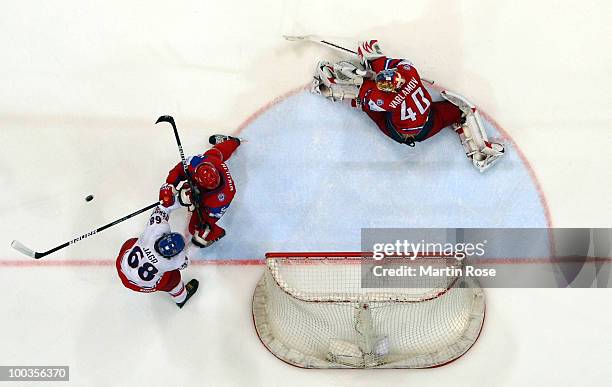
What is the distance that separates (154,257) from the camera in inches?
186

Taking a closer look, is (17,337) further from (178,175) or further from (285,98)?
(285,98)

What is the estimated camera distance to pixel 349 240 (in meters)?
5.54

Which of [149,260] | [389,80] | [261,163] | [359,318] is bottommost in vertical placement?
[359,318]

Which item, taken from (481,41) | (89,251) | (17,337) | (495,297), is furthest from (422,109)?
(17,337)

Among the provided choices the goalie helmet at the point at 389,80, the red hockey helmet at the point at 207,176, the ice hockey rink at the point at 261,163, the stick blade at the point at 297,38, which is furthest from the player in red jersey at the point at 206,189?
the goalie helmet at the point at 389,80

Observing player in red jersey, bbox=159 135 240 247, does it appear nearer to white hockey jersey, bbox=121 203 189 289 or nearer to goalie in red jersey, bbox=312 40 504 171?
white hockey jersey, bbox=121 203 189 289

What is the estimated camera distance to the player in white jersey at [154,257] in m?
4.57

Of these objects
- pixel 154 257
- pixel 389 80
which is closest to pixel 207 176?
pixel 154 257

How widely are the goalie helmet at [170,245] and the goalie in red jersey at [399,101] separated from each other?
1900 mm

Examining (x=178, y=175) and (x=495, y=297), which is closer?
(x=178, y=175)

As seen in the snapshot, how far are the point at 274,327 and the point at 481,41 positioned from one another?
315 cm

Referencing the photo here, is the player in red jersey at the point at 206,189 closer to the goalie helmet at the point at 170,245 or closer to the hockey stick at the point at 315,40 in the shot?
the goalie helmet at the point at 170,245

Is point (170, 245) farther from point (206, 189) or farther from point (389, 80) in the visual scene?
point (389, 80)

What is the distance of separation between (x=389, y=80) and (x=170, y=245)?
2.07 metres
